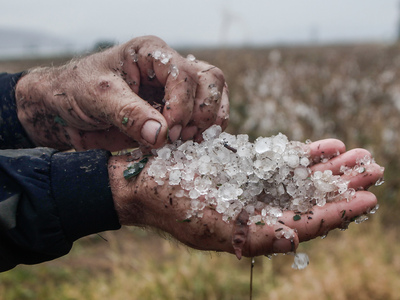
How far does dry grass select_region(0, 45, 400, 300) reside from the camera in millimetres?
2984

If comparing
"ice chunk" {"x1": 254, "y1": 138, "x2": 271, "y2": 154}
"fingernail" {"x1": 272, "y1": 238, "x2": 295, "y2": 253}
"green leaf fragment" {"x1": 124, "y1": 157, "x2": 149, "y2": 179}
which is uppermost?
"ice chunk" {"x1": 254, "y1": 138, "x2": 271, "y2": 154}

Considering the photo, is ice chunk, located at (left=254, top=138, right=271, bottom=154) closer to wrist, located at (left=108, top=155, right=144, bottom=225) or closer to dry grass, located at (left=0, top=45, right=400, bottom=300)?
wrist, located at (left=108, top=155, right=144, bottom=225)

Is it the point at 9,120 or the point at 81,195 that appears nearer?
the point at 81,195

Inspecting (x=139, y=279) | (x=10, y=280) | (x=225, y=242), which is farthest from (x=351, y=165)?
(x=10, y=280)

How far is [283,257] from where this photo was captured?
3.46m

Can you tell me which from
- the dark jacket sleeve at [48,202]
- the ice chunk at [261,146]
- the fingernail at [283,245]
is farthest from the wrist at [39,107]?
the fingernail at [283,245]

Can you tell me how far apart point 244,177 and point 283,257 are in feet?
7.31

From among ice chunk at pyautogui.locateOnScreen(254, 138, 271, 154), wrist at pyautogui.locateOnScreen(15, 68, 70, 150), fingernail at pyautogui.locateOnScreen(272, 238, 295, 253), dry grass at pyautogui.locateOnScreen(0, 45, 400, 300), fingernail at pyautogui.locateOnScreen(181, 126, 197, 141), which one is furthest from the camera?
dry grass at pyautogui.locateOnScreen(0, 45, 400, 300)

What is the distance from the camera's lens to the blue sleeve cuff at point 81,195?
136 cm

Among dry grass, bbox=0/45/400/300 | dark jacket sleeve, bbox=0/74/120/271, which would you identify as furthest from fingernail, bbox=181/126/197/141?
dry grass, bbox=0/45/400/300

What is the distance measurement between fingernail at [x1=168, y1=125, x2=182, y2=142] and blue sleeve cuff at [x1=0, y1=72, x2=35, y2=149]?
2.85 ft

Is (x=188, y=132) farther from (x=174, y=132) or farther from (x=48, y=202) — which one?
(x=48, y=202)

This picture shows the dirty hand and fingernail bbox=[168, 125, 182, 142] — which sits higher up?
fingernail bbox=[168, 125, 182, 142]

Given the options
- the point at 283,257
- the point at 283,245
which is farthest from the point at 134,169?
the point at 283,257
